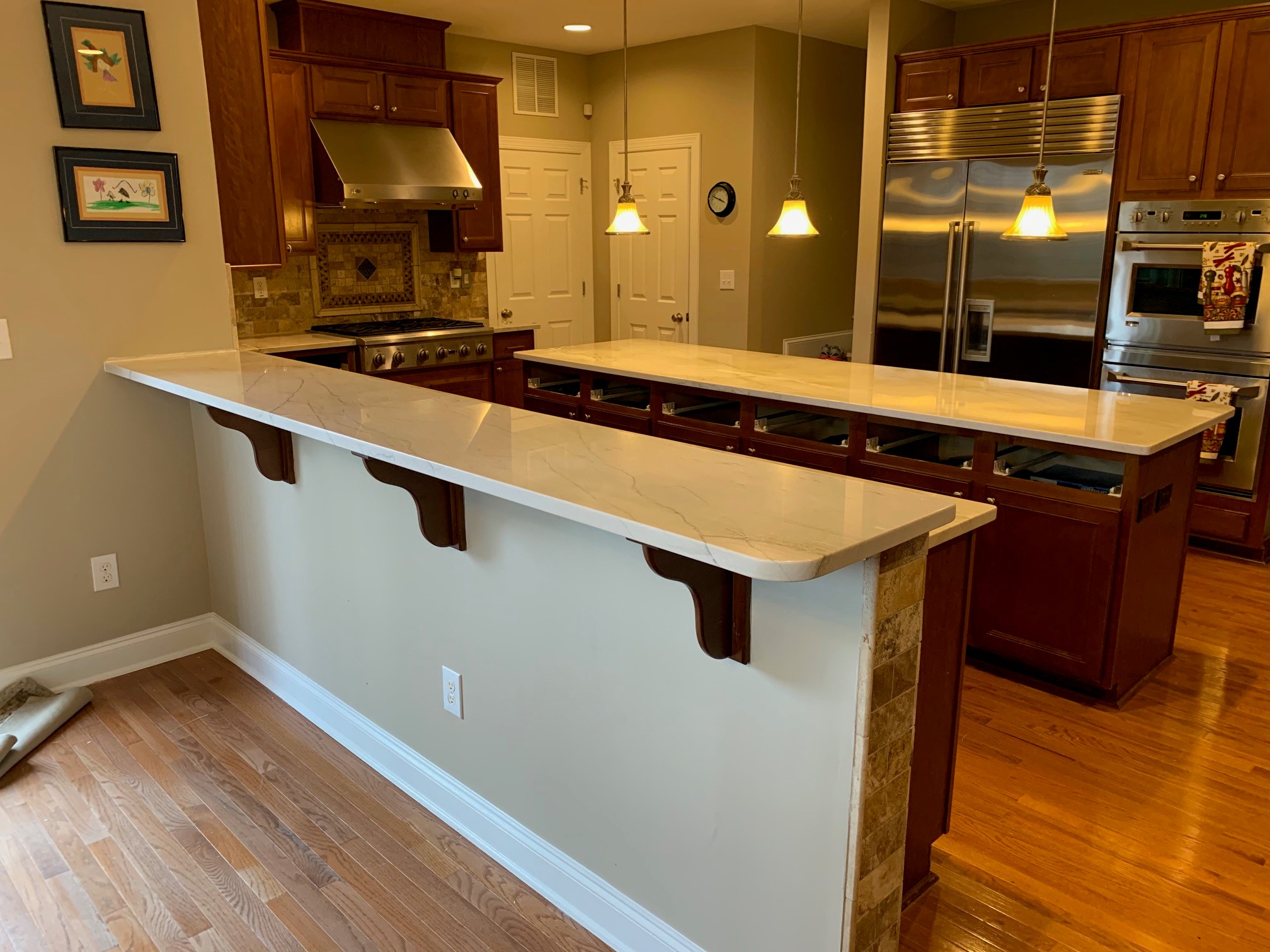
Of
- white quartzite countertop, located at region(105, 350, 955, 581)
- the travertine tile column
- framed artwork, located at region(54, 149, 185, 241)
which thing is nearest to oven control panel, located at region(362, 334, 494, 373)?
framed artwork, located at region(54, 149, 185, 241)

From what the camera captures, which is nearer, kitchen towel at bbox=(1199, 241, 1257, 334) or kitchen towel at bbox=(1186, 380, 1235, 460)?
kitchen towel at bbox=(1199, 241, 1257, 334)

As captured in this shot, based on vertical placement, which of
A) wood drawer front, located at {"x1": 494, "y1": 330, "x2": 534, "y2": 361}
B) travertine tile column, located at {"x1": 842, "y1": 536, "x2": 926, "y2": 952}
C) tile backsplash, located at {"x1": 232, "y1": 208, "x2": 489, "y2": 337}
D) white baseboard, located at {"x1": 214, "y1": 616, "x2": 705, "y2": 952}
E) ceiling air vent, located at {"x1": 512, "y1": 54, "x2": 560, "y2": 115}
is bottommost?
white baseboard, located at {"x1": 214, "y1": 616, "x2": 705, "y2": 952}

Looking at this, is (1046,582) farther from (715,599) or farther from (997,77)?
(997,77)

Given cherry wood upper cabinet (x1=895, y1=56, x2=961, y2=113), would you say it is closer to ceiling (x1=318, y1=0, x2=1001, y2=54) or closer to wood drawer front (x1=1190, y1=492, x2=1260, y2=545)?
ceiling (x1=318, y1=0, x2=1001, y2=54)

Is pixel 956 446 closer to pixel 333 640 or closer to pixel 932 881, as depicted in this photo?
pixel 932 881

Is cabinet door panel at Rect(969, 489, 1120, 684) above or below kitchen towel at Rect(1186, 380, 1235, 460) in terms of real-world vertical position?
below

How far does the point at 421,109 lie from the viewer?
214 inches

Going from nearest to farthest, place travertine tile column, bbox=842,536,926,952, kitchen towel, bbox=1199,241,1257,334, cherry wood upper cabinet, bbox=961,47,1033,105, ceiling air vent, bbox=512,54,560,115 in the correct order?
travertine tile column, bbox=842,536,926,952
kitchen towel, bbox=1199,241,1257,334
cherry wood upper cabinet, bbox=961,47,1033,105
ceiling air vent, bbox=512,54,560,115

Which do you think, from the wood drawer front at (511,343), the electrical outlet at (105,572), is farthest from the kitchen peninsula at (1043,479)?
the wood drawer front at (511,343)

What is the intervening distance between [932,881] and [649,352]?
9.43 ft

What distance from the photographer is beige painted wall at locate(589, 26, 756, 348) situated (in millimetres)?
5879

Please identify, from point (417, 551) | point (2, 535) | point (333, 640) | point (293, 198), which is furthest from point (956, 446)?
point (293, 198)

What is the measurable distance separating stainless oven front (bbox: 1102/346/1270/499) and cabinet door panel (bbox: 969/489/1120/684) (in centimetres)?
172

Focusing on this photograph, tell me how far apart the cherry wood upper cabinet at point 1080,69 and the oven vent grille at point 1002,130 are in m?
0.07
